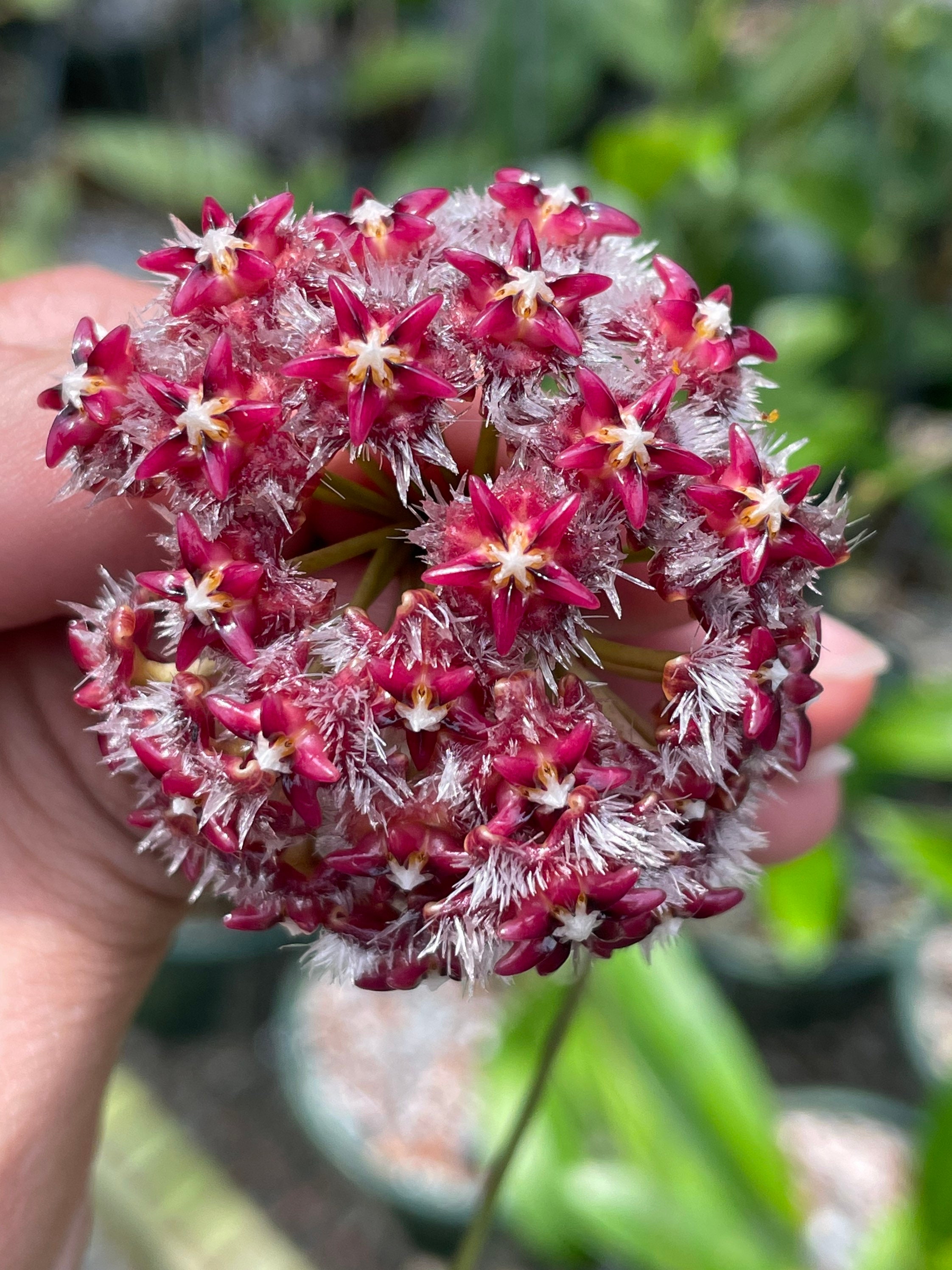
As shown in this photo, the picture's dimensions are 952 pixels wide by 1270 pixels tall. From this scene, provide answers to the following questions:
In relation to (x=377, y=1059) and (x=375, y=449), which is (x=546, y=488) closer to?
(x=375, y=449)

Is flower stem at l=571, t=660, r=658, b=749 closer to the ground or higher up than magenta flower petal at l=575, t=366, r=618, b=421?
closer to the ground

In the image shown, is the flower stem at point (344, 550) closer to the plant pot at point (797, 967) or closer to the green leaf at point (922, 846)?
→ the green leaf at point (922, 846)

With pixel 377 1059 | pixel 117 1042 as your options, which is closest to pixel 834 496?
pixel 117 1042

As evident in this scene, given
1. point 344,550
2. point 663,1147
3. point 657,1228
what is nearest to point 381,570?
point 344,550

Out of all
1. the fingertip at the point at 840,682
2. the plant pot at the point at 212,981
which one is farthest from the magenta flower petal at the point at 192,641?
the plant pot at the point at 212,981

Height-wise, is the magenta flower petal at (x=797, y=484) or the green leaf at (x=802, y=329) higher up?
the magenta flower petal at (x=797, y=484)

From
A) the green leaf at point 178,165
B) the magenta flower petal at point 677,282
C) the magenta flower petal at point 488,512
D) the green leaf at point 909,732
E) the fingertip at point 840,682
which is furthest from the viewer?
the green leaf at point 178,165

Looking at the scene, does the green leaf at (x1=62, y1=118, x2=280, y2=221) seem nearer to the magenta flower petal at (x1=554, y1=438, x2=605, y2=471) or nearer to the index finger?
the index finger

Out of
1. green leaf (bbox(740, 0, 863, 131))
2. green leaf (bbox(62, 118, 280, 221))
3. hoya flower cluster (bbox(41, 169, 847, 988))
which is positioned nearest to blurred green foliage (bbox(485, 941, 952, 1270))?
hoya flower cluster (bbox(41, 169, 847, 988))
